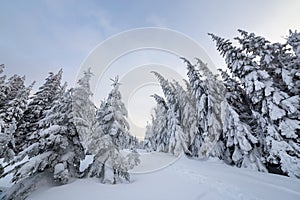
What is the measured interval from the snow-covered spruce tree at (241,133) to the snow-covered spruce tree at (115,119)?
9.23 m

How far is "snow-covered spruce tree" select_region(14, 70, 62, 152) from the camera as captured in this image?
20469 mm

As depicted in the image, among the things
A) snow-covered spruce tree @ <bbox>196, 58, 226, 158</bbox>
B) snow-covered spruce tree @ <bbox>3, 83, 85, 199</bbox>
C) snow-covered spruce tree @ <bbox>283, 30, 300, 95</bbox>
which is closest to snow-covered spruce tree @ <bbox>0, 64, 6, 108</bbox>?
snow-covered spruce tree @ <bbox>3, 83, 85, 199</bbox>

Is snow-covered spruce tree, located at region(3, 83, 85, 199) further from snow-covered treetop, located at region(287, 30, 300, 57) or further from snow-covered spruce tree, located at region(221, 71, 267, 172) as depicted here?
snow-covered treetop, located at region(287, 30, 300, 57)

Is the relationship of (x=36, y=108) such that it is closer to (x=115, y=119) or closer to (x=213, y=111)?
(x=115, y=119)

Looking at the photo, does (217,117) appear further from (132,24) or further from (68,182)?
(132,24)

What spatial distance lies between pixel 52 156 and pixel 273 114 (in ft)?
46.4

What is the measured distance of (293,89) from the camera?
13.1m

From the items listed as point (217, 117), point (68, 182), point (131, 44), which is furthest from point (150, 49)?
point (68, 182)

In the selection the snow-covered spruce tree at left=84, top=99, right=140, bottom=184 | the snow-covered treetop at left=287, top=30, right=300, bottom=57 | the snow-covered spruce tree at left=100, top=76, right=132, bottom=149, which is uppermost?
the snow-covered treetop at left=287, top=30, right=300, bottom=57

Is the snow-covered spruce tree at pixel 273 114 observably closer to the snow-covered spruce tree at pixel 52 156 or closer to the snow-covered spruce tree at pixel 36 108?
the snow-covered spruce tree at pixel 52 156

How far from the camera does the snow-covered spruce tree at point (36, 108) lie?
67.2 ft

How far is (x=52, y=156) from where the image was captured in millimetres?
8625

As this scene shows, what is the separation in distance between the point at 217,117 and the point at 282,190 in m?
12.2

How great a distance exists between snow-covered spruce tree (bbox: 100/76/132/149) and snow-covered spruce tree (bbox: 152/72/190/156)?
12.2 m
